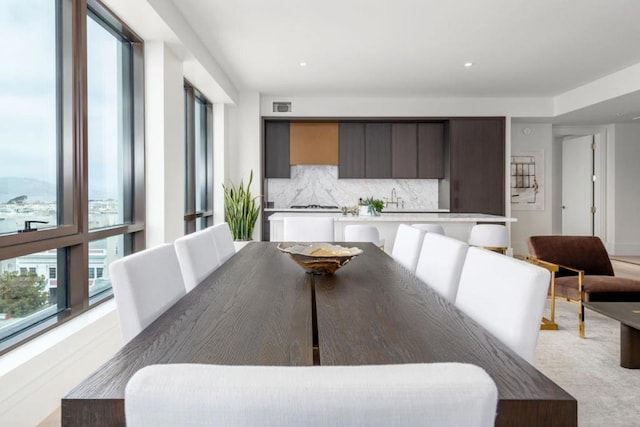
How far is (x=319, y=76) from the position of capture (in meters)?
5.30

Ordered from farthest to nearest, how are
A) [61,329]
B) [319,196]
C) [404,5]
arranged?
[319,196], [404,5], [61,329]

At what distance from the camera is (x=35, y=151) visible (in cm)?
215

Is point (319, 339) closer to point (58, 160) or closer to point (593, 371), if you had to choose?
point (58, 160)

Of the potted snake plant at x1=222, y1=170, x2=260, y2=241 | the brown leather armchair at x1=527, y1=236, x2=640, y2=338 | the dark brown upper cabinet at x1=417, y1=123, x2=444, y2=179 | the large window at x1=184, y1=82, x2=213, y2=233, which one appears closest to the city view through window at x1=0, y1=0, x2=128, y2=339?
the large window at x1=184, y1=82, x2=213, y2=233

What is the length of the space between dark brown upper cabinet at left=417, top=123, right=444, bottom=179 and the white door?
2.74 m

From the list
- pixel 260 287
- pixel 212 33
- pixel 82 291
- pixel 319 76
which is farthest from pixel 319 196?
pixel 260 287

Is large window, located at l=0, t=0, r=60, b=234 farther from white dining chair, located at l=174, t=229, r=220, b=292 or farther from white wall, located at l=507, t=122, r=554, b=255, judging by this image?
white wall, located at l=507, t=122, r=554, b=255

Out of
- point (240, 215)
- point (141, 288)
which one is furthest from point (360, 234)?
point (141, 288)

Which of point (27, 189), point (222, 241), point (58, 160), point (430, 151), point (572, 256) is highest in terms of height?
point (430, 151)

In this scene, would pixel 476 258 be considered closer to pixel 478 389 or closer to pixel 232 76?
pixel 478 389

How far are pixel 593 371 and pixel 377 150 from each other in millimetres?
4691

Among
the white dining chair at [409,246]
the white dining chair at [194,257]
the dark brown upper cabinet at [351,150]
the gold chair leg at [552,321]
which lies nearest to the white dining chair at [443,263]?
the white dining chair at [409,246]

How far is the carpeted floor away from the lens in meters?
1.91

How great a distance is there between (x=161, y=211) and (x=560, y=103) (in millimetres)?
6172
